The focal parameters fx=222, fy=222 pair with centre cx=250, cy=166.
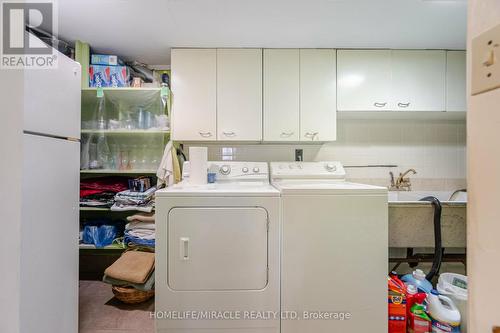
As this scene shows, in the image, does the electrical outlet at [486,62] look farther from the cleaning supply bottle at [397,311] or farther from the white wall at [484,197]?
the cleaning supply bottle at [397,311]

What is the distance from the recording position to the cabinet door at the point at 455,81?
213 centimetres

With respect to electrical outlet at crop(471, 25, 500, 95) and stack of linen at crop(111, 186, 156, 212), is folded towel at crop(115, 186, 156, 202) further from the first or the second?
electrical outlet at crop(471, 25, 500, 95)

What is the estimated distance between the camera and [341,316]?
1395 millimetres

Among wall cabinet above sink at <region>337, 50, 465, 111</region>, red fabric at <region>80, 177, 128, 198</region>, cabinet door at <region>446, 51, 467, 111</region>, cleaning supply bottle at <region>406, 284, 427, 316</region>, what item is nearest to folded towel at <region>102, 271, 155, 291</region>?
red fabric at <region>80, 177, 128, 198</region>

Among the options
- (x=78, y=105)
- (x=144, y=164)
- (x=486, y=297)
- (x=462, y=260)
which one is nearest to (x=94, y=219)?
(x=144, y=164)

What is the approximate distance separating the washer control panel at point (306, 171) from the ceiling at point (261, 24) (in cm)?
113

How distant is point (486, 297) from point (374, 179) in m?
2.26

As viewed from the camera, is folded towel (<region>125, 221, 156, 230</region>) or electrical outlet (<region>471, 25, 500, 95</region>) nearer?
electrical outlet (<region>471, 25, 500, 95</region>)

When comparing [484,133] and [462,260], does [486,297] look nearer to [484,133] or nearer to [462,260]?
[484,133]

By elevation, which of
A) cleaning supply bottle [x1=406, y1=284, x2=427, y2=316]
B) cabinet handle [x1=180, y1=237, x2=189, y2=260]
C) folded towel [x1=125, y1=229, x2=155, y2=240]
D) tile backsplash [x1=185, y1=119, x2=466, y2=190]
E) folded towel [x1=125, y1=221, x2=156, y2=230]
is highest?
tile backsplash [x1=185, y1=119, x2=466, y2=190]

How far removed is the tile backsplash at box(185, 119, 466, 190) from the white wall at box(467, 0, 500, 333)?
200cm

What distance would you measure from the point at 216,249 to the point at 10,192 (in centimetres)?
100

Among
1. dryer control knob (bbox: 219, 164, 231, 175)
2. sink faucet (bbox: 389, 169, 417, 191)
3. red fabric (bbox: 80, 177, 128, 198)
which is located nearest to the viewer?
dryer control knob (bbox: 219, 164, 231, 175)

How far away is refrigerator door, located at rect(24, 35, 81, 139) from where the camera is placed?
3.42 feet
